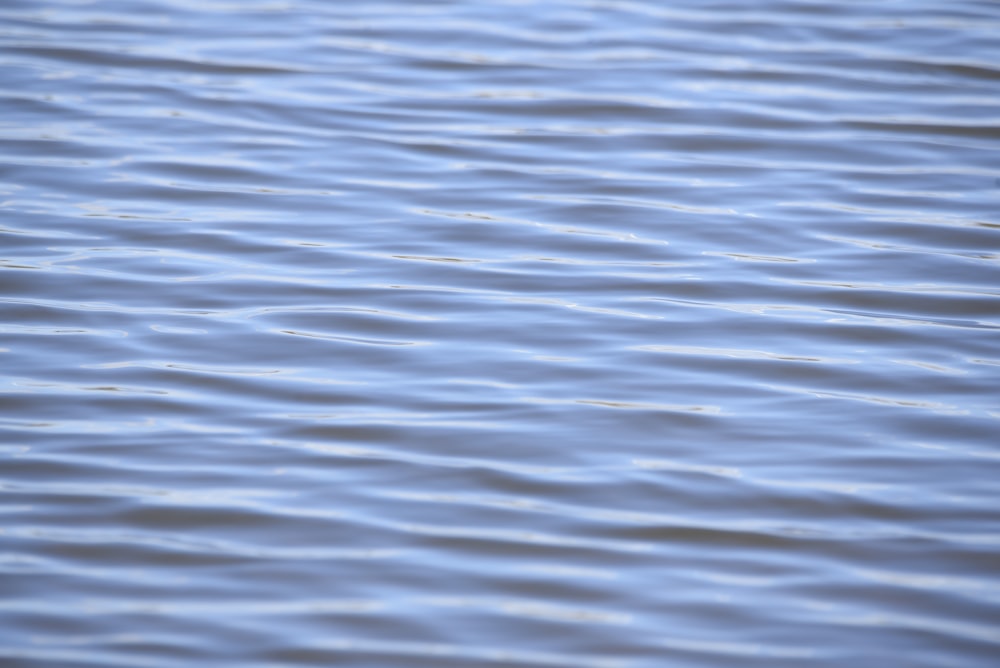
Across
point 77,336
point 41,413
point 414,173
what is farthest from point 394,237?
point 41,413

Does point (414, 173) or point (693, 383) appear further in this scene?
point (414, 173)

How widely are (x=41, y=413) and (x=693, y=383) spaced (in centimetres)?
127

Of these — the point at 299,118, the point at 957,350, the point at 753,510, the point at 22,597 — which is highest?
the point at 299,118

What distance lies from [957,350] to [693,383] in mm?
595

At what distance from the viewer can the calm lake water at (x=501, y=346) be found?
1.92 m

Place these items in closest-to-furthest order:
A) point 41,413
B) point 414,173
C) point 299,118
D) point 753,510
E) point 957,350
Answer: point 753,510 < point 41,413 < point 957,350 < point 414,173 < point 299,118

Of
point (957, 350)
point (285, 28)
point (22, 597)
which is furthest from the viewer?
point (285, 28)

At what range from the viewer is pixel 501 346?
266 centimetres

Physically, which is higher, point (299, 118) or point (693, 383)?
point (299, 118)

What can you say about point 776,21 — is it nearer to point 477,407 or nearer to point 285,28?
point 285,28

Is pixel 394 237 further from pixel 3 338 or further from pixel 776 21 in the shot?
pixel 776 21

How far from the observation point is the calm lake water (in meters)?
1.92

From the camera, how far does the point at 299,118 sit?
3887 mm

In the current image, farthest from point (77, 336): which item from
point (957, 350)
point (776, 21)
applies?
point (776, 21)
